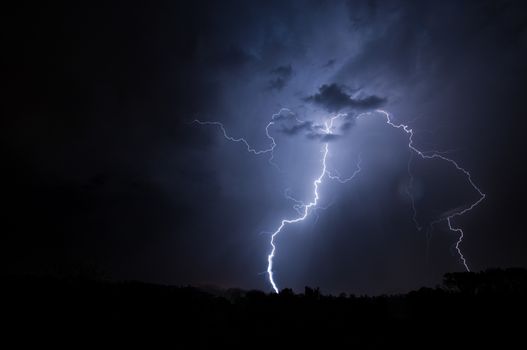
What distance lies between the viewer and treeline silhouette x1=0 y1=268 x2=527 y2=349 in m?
8.34

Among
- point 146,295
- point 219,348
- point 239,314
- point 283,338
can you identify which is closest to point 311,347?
point 283,338

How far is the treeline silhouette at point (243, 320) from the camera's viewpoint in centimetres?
834

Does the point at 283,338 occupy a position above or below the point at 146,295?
below

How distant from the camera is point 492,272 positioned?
88.4 ft

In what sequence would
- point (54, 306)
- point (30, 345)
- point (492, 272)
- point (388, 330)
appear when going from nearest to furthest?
1. point (30, 345)
2. point (54, 306)
3. point (388, 330)
4. point (492, 272)

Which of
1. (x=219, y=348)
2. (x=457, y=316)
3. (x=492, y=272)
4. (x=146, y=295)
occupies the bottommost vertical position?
(x=219, y=348)

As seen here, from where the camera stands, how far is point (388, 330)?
1003cm

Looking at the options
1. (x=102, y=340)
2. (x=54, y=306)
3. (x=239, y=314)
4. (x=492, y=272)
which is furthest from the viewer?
(x=492, y=272)

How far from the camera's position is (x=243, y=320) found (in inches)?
415

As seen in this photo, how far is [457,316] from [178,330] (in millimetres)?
7939

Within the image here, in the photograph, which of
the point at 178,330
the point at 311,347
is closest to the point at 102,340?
the point at 178,330

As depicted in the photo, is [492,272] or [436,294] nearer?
[436,294]

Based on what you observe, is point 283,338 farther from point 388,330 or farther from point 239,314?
point 388,330

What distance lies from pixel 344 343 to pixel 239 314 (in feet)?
11.7
